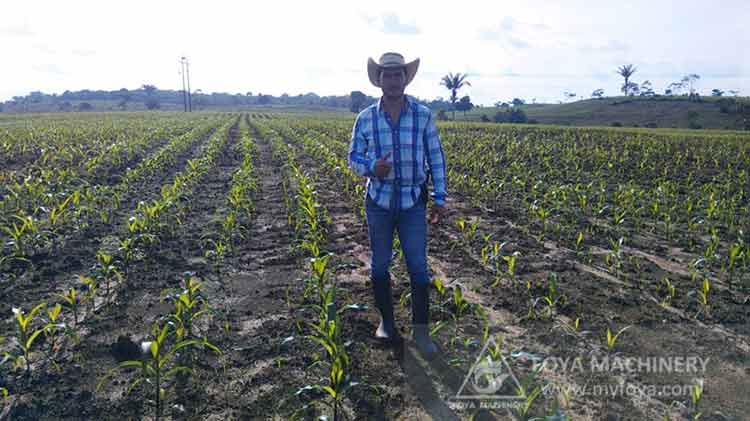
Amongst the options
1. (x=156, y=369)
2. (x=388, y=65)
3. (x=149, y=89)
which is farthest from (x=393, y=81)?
(x=149, y=89)

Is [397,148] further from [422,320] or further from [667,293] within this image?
[667,293]

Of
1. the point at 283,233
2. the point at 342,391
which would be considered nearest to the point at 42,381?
the point at 342,391

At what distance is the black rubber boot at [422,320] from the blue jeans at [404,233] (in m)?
0.07

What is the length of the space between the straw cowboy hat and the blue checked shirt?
0.21 meters

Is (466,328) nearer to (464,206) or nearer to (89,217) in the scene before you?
(464,206)

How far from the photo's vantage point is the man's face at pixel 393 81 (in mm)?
3312

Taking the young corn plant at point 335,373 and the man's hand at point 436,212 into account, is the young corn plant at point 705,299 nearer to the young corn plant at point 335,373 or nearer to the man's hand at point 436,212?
the man's hand at point 436,212

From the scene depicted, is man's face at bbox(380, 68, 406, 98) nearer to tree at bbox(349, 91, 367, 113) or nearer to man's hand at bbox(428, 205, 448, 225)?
man's hand at bbox(428, 205, 448, 225)

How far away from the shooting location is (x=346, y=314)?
4250 millimetres

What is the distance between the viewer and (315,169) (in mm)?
12508

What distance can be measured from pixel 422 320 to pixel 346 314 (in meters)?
0.83

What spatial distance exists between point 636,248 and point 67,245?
669 cm

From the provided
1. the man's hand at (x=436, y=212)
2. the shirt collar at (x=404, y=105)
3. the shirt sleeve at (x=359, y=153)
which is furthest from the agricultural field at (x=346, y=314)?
the shirt collar at (x=404, y=105)

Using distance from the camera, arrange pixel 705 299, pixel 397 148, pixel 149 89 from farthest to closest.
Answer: pixel 149 89 → pixel 705 299 → pixel 397 148
